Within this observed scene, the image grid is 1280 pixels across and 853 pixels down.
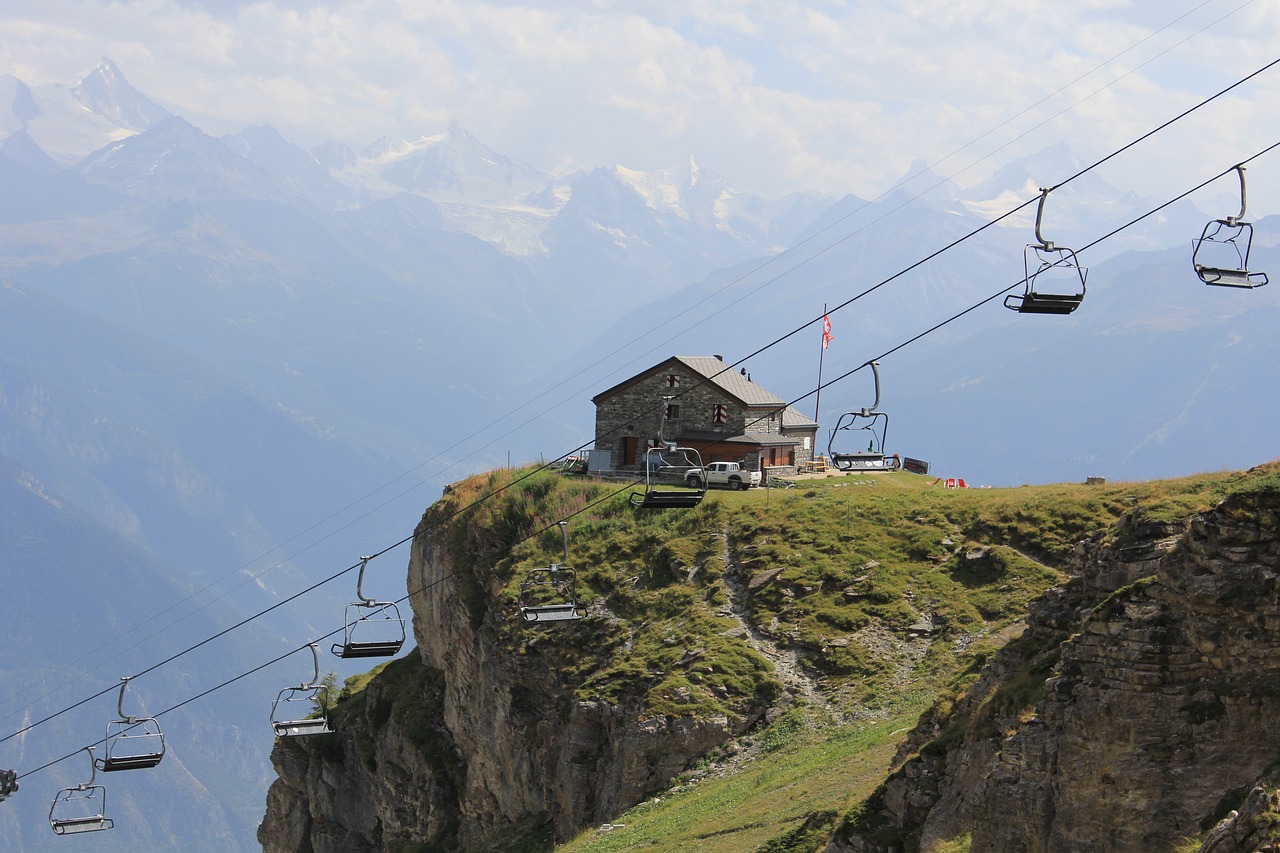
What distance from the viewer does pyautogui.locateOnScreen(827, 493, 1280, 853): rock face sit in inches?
720

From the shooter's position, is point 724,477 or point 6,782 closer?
point 6,782

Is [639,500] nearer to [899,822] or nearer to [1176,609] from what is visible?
[899,822]

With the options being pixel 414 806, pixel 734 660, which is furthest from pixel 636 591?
pixel 414 806

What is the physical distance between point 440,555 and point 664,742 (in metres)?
25.5

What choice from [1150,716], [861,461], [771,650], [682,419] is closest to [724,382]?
[682,419]

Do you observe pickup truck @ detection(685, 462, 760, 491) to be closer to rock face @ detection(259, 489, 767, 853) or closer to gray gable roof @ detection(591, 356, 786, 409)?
gray gable roof @ detection(591, 356, 786, 409)

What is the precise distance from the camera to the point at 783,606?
49156 millimetres

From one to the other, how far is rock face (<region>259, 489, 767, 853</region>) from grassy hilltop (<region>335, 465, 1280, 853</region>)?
63cm

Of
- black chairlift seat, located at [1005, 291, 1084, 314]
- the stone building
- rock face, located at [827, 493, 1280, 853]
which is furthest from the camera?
the stone building

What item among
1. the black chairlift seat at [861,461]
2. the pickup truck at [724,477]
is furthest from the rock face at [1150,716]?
the pickup truck at [724,477]

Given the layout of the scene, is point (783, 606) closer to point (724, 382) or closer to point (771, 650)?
point (771, 650)

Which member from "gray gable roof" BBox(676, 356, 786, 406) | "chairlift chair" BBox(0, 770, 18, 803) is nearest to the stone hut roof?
"gray gable roof" BBox(676, 356, 786, 406)

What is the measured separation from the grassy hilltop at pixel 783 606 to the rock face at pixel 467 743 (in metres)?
0.63

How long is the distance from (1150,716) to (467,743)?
4341 cm
